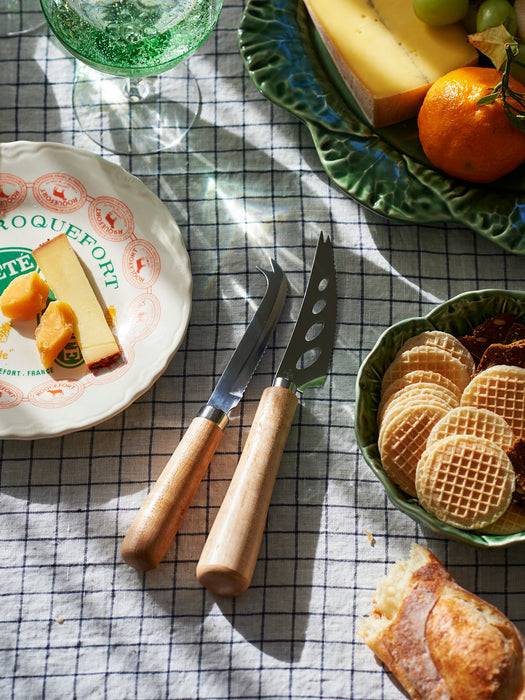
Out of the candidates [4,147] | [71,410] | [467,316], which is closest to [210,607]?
[71,410]

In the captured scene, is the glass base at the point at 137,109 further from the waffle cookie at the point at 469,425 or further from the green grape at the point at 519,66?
the waffle cookie at the point at 469,425

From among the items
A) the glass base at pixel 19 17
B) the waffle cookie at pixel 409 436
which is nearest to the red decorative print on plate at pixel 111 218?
the glass base at pixel 19 17

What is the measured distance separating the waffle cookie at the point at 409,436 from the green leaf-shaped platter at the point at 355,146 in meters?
0.38

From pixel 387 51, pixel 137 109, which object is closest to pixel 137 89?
pixel 137 109

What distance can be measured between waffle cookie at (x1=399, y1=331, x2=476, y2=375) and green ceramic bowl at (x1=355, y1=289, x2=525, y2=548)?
16 mm

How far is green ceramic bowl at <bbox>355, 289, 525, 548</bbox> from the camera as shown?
1119 millimetres

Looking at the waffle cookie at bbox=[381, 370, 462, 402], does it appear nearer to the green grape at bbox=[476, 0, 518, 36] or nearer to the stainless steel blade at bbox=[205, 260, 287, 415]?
the stainless steel blade at bbox=[205, 260, 287, 415]

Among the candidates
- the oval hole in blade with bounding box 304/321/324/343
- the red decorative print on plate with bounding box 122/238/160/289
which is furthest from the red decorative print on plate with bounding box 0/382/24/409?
the oval hole in blade with bounding box 304/321/324/343

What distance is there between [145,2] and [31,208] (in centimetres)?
43

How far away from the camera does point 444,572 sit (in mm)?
1095

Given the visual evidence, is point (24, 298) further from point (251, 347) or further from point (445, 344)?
point (445, 344)

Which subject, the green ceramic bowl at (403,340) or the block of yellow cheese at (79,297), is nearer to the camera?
the green ceramic bowl at (403,340)

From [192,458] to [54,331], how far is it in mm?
338

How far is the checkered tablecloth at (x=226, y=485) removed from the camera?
114cm
